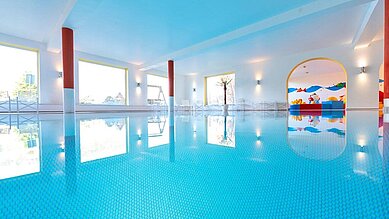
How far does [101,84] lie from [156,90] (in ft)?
12.0

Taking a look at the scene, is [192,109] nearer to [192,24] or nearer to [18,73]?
[192,24]

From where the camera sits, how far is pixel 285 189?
65cm

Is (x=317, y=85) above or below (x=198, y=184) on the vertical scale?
above

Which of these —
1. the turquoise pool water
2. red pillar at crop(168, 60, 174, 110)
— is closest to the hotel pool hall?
the turquoise pool water

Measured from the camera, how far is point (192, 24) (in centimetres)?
595

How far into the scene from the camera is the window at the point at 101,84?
922 centimetres

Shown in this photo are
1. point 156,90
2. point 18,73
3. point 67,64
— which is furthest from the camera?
point 156,90

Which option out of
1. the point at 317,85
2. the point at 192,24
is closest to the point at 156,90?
the point at 192,24

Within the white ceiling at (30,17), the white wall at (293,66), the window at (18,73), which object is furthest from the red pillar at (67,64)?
the white wall at (293,66)

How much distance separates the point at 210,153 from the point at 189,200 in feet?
2.04

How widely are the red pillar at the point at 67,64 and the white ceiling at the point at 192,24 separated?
0.97 feet

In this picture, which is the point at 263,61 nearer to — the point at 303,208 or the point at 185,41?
the point at 185,41

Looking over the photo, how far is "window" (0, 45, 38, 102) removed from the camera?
7102 mm

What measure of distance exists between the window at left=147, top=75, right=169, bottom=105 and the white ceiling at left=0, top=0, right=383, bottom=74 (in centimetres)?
355
